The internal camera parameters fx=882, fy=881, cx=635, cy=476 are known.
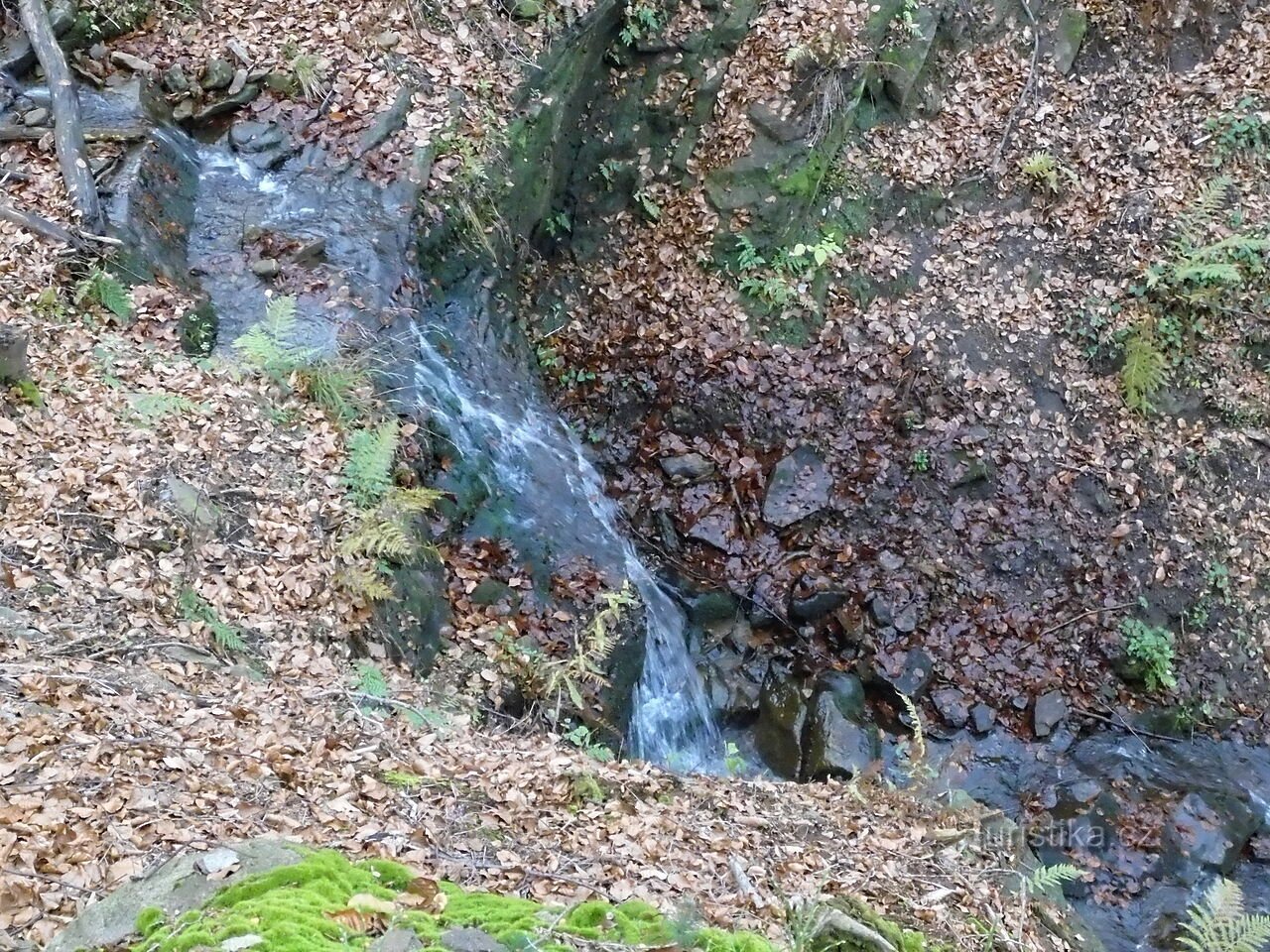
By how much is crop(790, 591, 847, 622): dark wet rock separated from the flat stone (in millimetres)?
6409

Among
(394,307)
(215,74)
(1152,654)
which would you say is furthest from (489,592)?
(1152,654)

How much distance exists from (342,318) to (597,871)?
17.4 feet

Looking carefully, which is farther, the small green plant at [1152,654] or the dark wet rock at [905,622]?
the dark wet rock at [905,622]

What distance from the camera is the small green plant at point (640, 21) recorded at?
9719 millimetres

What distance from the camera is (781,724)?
328 inches

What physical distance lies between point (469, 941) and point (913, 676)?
6.80 m

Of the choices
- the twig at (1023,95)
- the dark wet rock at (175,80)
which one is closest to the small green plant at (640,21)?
the twig at (1023,95)

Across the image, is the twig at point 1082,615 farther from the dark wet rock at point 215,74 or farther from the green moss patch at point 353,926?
the dark wet rock at point 215,74

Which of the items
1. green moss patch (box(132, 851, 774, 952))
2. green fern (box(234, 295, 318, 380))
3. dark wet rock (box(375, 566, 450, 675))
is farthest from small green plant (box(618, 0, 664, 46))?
green moss patch (box(132, 851, 774, 952))

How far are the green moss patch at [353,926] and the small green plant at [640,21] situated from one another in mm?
9114

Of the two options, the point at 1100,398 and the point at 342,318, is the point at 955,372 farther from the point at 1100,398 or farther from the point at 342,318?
the point at 342,318

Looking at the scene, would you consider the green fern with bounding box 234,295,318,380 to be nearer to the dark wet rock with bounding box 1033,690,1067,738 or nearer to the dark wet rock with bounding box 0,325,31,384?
the dark wet rock with bounding box 0,325,31,384

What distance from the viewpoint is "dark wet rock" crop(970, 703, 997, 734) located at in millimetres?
8461

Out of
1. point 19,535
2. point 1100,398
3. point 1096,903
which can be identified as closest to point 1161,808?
point 1096,903
